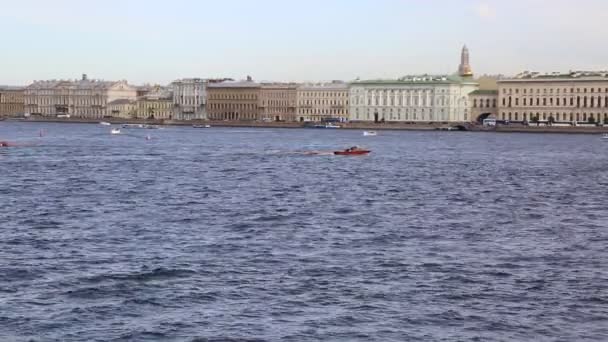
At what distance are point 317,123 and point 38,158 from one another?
2619 inches

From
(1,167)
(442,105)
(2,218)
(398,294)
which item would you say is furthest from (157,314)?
(442,105)

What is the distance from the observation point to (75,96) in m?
134

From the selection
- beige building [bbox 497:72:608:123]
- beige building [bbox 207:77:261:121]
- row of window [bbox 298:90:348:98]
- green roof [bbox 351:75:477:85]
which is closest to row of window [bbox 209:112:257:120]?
beige building [bbox 207:77:261:121]

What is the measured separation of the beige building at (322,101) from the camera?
110 metres

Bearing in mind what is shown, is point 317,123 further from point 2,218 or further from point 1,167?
point 2,218

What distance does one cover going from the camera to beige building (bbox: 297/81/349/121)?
109500 mm

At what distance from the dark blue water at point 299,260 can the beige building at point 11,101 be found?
11185cm

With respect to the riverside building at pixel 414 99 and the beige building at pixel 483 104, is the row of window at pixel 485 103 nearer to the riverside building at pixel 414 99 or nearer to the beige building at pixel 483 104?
the beige building at pixel 483 104

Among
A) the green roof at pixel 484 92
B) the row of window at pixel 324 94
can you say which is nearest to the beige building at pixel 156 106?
the row of window at pixel 324 94

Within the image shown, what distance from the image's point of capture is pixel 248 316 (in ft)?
43.2

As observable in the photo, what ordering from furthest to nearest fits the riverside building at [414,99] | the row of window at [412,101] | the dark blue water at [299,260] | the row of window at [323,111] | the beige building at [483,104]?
the row of window at [323,111], the riverside building at [414,99], the row of window at [412,101], the beige building at [483,104], the dark blue water at [299,260]

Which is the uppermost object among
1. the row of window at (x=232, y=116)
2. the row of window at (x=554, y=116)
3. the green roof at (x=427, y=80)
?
the green roof at (x=427, y=80)

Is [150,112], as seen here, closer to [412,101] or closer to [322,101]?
[322,101]

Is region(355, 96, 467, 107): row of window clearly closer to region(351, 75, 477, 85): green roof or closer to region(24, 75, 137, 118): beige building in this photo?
region(351, 75, 477, 85): green roof
